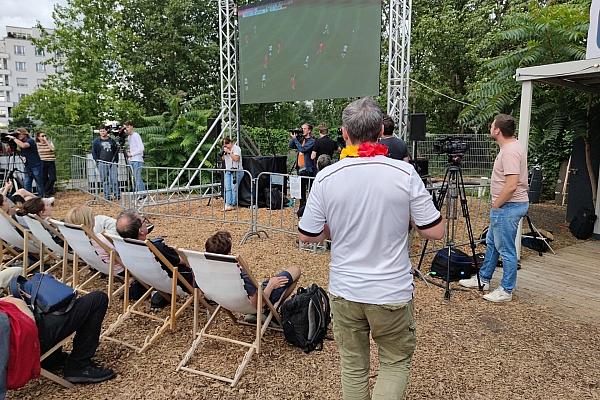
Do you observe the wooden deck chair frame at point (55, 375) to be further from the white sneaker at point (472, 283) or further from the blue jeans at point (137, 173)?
the blue jeans at point (137, 173)

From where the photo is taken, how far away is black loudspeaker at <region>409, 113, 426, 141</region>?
7828mm

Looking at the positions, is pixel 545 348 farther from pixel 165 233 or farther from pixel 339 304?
pixel 165 233

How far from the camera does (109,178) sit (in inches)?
383

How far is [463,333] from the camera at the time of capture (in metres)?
3.62

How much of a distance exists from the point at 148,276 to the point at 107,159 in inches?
291

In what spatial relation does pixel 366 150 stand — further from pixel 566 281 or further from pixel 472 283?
pixel 566 281

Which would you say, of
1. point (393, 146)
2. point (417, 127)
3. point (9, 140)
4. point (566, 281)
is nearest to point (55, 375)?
point (393, 146)

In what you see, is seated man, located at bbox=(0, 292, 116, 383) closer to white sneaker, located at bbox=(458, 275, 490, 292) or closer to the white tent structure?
white sneaker, located at bbox=(458, 275, 490, 292)

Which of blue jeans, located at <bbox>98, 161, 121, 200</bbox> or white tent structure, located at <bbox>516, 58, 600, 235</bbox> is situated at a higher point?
white tent structure, located at <bbox>516, 58, 600, 235</bbox>

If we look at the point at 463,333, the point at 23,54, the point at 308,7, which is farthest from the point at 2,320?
the point at 23,54

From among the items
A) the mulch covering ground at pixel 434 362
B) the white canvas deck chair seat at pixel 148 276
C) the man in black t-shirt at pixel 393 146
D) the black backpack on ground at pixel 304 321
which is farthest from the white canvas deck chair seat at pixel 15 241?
the man in black t-shirt at pixel 393 146

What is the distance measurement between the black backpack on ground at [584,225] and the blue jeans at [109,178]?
8503 mm

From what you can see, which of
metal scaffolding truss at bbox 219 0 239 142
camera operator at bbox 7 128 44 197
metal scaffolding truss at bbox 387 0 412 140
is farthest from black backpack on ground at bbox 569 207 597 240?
camera operator at bbox 7 128 44 197

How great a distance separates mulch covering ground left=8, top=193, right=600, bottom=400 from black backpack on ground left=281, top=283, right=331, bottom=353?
0.08 m
